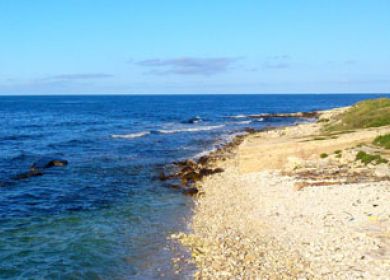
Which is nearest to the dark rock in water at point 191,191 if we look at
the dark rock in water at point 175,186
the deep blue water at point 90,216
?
the deep blue water at point 90,216

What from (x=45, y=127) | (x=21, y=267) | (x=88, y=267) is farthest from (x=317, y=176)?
(x=45, y=127)

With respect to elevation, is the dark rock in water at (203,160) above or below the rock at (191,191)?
above

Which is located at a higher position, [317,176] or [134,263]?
[317,176]

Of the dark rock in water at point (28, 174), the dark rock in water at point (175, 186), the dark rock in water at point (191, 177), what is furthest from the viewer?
the dark rock in water at point (28, 174)

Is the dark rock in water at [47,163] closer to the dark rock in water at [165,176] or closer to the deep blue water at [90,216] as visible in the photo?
the deep blue water at [90,216]

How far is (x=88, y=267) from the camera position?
14.2 m

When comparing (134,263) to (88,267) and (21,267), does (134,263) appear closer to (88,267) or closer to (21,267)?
(88,267)

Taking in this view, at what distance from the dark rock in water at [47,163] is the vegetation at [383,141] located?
77.6 ft

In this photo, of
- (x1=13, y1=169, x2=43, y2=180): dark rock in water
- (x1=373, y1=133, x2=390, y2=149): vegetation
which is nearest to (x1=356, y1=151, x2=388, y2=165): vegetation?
(x1=373, y1=133, x2=390, y2=149): vegetation

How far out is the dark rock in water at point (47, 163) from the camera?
32.5 m

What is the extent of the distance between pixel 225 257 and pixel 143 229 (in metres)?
5.27

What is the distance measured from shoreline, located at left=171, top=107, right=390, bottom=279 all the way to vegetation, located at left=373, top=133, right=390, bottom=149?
105 centimetres

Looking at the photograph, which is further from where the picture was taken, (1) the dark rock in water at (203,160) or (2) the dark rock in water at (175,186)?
(1) the dark rock in water at (203,160)

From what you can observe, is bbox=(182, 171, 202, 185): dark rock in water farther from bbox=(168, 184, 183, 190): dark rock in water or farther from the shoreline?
bbox=(168, 184, 183, 190): dark rock in water
